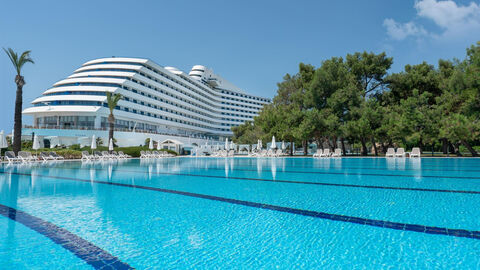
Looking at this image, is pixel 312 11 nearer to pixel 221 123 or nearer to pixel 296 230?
pixel 296 230

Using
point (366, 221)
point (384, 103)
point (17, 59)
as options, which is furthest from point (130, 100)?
point (366, 221)

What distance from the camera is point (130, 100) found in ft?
170

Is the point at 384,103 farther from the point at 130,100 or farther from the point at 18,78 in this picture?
the point at 130,100

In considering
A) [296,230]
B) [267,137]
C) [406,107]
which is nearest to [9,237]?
[296,230]

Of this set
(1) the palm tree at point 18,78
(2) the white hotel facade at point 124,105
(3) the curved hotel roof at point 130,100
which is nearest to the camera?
(1) the palm tree at point 18,78

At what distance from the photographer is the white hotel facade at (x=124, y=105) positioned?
4356 centimetres

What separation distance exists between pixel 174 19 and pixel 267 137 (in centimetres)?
1774

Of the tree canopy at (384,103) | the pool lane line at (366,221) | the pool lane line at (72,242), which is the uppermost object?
the tree canopy at (384,103)

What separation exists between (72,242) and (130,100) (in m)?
52.6

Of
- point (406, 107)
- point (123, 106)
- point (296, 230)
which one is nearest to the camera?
point (296, 230)

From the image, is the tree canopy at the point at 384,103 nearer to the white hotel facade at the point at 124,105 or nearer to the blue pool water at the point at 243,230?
the blue pool water at the point at 243,230

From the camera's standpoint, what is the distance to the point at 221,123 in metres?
91.9

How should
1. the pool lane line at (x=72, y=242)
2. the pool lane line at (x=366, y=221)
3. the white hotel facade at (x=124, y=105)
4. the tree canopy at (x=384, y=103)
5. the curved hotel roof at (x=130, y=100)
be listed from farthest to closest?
1. the curved hotel roof at (x=130, y=100)
2. the white hotel facade at (x=124, y=105)
3. the tree canopy at (x=384, y=103)
4. the pool lane line at (x=366, y=221)
5. the pool lane line at (x=72, y=242)

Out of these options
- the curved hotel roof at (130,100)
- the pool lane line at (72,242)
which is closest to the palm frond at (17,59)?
the curved hotel roof at (130,100)
